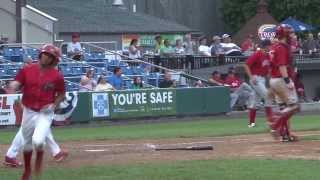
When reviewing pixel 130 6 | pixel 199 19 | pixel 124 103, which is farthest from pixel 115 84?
pixel 199 19

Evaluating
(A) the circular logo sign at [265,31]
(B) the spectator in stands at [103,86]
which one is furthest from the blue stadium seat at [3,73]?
(A) the circular logo sign at [265,31]

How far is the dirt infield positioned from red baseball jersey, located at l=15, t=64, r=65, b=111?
6.32 ft

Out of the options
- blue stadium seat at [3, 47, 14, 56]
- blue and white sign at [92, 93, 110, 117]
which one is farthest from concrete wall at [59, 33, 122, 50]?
blue and white sign at [92, 93, 110, 117]

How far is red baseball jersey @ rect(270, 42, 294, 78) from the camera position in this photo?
51.0ft

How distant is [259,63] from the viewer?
19125mm

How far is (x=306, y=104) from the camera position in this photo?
33438 mm

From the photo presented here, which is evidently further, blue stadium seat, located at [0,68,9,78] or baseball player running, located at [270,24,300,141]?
blue stadium seat, located at [0,68,9,78]

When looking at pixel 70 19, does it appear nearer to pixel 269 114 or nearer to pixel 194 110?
pixel 194 110

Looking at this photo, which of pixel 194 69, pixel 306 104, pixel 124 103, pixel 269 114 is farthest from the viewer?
pixel 194 69

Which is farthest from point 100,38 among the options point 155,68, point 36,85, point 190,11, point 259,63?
point 36,85

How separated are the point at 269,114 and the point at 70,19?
79.4 feet

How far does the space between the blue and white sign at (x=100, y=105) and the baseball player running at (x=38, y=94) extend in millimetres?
15601

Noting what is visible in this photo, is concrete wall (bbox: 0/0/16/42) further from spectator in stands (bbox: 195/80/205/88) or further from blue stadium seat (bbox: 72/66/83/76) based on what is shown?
spectator in stands (bbox: 195/80/205/88)

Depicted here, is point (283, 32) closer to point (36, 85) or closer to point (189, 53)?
point (36, 85)
